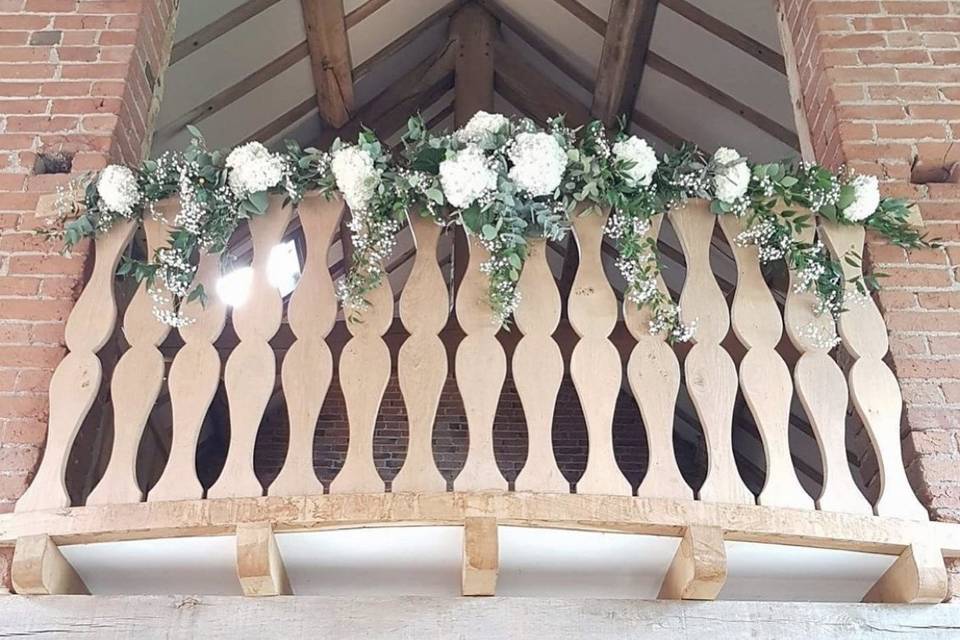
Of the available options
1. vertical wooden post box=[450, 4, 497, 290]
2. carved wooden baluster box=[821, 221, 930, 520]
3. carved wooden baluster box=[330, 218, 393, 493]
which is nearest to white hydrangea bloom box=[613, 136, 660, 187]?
carved wooden baluster box=[821, 221, 930, 520]

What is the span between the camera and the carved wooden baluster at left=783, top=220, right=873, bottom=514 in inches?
81.5

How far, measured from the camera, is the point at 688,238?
2330 mm

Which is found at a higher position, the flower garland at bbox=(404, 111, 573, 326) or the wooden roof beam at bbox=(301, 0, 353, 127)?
the wooden roof beam at bbox=(301, 0, 353, 127)

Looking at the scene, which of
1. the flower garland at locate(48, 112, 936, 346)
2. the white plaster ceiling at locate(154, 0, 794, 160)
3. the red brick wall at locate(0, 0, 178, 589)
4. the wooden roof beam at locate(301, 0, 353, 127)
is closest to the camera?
the flower garland at locate(48, 112, 936, 346)

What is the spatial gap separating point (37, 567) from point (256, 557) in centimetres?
49

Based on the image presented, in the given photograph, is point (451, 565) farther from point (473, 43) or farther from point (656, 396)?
point (473, 43)

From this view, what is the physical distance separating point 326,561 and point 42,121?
59.8 inches

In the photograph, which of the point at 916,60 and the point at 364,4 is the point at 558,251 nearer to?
the point at 364,4

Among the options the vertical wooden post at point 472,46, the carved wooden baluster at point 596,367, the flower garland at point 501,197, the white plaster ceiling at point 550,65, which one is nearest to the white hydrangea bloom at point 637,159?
the flower garland at point 501,197

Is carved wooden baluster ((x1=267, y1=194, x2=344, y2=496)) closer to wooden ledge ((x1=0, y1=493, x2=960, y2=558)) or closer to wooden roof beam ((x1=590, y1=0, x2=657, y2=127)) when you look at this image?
wooden ledge ((x1=0, y1=493, x2=960, y2=558))

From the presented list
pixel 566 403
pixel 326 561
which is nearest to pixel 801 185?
pixel 326 561

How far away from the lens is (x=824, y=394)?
2162 mm

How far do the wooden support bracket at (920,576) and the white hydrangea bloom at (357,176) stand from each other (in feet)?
4.90

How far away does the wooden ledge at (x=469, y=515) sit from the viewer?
1.98m
